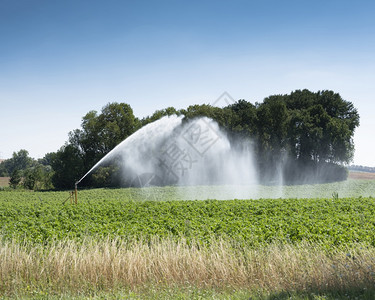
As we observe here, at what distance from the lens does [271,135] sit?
1770 inches

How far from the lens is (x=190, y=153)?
38750 millimetres

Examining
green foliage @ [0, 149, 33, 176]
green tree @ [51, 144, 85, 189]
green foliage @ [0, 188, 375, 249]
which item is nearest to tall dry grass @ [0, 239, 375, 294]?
green foliage @ [0, 188, 375, 249]

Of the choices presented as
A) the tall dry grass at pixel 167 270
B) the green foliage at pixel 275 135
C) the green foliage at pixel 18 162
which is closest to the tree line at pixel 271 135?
the green foliage at pixel 275 135

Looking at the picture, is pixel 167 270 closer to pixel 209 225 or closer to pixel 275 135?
pixel 209 225

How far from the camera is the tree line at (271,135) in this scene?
43.7 meters

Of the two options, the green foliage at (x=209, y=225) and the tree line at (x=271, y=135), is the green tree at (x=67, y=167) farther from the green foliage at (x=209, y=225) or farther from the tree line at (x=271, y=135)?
the green foliage at (x=209, y=225)

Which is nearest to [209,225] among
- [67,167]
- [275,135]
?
[275,135]

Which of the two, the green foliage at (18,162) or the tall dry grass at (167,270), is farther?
the green foliage at (18,162)

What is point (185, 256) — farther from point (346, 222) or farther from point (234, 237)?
point (346, 222)

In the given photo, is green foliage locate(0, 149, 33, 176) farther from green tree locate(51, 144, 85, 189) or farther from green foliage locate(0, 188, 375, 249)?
green foliage locate(0, 188, 375, 249)

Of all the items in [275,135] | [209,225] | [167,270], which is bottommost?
[167,270]

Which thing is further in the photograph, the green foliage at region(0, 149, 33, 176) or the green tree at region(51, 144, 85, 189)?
the green foliage at region(0, 149, 33, 176)

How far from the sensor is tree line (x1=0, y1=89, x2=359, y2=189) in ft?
143

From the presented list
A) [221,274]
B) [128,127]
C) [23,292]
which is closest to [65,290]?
[23,292]
